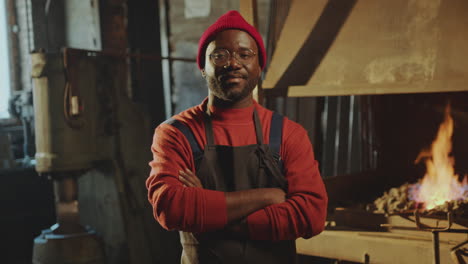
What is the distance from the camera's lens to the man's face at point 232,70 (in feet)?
5.98

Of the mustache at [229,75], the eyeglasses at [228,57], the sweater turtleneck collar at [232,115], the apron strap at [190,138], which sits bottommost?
the apron strap at [190,138]

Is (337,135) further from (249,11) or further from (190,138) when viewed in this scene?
(190,138)

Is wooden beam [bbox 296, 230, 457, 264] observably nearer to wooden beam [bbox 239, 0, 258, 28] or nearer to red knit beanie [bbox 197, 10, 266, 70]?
wooden beam [bbox 239, 0, 258, 28]

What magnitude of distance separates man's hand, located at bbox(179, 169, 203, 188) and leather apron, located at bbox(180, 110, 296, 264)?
0.11 feet

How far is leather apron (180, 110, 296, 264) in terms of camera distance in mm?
1837

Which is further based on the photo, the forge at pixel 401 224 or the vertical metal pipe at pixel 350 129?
the vertical metal pipe at pixel 350 129

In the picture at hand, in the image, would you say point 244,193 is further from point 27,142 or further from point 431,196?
point 27,142

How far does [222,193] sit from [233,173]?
11 centimetres

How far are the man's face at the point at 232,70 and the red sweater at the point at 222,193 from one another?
99 millimetres

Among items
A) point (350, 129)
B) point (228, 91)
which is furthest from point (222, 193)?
point (350, 129)

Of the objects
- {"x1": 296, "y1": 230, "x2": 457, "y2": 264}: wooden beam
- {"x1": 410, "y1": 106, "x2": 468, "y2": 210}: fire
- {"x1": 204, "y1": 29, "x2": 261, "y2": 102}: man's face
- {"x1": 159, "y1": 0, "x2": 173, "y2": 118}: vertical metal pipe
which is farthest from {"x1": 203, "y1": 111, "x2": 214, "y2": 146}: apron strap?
{"x1": 159, "y1": 0, "x2": 173, "y2": 118}: vertical metal pipe

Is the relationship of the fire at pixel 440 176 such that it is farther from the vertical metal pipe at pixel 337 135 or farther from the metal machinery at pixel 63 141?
the metal machinery at pixel 63 141

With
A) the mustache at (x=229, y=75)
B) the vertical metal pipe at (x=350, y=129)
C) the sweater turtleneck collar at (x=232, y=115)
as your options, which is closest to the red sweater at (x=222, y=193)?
the sweater turtleneck collar at (x=232, y=115)

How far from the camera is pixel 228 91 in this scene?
1.84 meters
